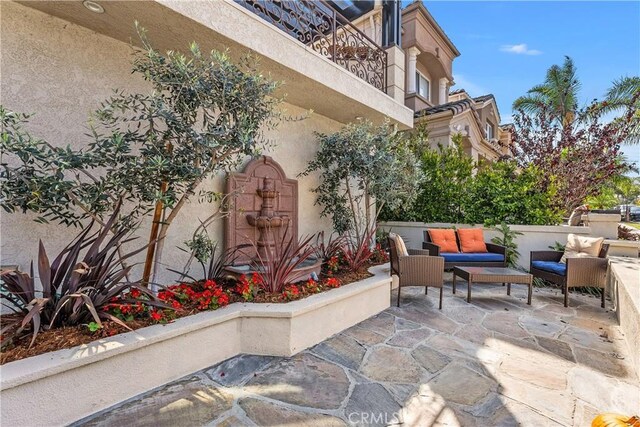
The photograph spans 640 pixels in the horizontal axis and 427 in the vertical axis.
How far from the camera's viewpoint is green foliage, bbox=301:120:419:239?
5836 millimetres

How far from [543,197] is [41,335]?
982 cm

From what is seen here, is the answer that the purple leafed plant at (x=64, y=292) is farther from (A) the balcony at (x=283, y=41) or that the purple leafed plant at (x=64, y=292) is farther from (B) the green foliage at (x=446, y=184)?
A: (B) the green foliage at (x=446, y=184)

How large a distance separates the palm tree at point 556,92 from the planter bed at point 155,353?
1375 cm

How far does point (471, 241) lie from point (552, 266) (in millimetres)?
1610

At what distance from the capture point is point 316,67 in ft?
15.8

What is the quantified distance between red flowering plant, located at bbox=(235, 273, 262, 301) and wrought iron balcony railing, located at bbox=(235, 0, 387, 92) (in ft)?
13.1

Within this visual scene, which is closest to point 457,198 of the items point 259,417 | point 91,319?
point 259,417

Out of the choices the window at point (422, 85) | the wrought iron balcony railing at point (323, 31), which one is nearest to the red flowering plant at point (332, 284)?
the wrought iron balcony railing at point (323, 31)

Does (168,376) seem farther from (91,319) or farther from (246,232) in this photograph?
(246,232)

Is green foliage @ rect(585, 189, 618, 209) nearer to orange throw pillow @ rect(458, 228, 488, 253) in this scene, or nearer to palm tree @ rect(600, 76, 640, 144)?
palm tree @ rect(600, 76, 640, 144)

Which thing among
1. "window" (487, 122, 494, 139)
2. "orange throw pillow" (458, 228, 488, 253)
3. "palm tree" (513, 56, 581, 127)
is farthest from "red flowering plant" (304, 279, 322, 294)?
"window" (487, 122, 494, 139)

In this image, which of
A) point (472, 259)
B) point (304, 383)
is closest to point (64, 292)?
point (304, 383)

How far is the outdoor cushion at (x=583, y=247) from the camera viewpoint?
5727mm

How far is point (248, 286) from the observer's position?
371 centimetres
